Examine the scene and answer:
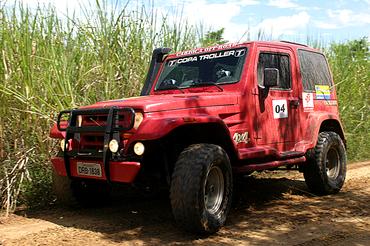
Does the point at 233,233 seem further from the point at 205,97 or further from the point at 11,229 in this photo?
the point at 11,229

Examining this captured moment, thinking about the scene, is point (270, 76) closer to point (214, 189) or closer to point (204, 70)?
point (204, 70)

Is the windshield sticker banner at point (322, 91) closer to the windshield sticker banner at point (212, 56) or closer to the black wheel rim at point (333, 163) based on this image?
the black wheel rim at point (333, 163)

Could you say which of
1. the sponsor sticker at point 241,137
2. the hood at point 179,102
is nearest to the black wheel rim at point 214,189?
the sponsor sticker at point 241,137

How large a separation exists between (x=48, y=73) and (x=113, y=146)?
7.57 feet

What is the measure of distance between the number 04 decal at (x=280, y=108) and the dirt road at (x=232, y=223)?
3.43 feet

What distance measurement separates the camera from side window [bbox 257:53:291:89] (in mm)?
5191

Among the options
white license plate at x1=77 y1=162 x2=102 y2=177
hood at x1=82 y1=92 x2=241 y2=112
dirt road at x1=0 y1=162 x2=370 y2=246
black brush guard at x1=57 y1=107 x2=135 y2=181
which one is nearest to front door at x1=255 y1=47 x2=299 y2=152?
hood at x1=82 y1=92 x2=241 y2=112

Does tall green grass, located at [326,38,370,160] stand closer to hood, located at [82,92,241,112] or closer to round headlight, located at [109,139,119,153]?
hood, located at [82,92,241,112]

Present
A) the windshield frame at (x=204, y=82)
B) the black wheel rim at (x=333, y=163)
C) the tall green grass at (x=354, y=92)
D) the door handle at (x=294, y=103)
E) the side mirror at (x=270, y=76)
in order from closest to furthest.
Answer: the side mirror at (x=270, y=76)
the windshield frame at (x=204, y=82)
the door handle at (x=294, y=103)
the black wheel rim at (x=333, y=163)
the tall green grass at (x=354, y=92)

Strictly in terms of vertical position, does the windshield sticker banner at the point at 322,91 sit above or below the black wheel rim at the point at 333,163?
above

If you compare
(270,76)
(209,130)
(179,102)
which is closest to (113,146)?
(179,102)

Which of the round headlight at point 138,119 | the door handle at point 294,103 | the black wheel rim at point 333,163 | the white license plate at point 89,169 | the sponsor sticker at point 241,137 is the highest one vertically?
the door handle at point 294,103

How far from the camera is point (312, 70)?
6.08 m

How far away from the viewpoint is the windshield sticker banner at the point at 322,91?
6.05 meters
